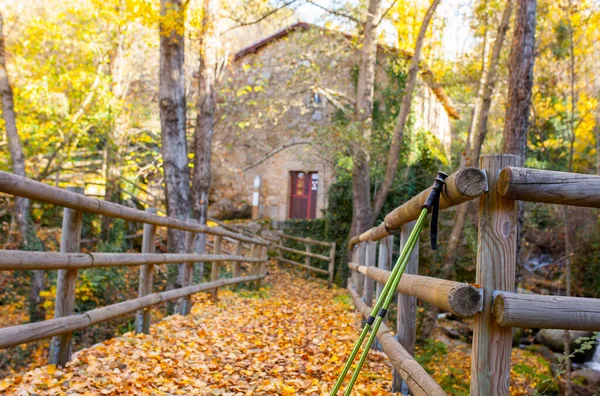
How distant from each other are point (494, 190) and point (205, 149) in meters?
10.9

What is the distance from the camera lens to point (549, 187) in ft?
7.54

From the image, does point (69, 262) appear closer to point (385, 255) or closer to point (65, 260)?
point (65, 260)

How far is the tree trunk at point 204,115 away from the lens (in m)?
12.7

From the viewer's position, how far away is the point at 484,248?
2379mm

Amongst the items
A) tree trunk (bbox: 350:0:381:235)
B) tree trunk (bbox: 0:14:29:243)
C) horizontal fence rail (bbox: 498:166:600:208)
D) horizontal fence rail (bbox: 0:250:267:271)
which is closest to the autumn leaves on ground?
horizontal fence rail (bbox: 0:250:267:271)

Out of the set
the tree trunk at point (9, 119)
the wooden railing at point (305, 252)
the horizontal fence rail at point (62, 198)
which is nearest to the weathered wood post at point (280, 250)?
the wooden railing at point (305, 252)

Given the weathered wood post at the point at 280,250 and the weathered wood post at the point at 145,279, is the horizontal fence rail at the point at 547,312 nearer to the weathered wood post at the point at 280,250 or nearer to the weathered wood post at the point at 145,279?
the weathered wood post at the point at 145,279

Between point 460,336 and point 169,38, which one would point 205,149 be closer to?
point 169,38

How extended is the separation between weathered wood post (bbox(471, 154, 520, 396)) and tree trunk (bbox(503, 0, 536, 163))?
648 centimetres

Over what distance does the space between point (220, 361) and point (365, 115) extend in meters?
10.6

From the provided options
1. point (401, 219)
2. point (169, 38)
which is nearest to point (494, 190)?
point (401, 219)

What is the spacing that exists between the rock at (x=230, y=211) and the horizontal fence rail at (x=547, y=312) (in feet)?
68.4

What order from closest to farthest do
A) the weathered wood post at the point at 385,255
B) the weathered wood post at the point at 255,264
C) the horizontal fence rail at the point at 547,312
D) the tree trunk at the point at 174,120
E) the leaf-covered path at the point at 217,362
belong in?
1. the horizontal fence rail at the point at 547,312
2. the leaf-covered path at the point at 217,362
3. the weathered wood post at the point at 385,255
4. the tree trunk at the point at 174,120
5. the weathered wood post at the point at 255,264

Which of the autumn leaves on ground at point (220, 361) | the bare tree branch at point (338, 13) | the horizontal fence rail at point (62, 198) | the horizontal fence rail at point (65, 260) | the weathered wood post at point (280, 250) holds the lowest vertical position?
the autumn leaves on ground at point (220, 361)
